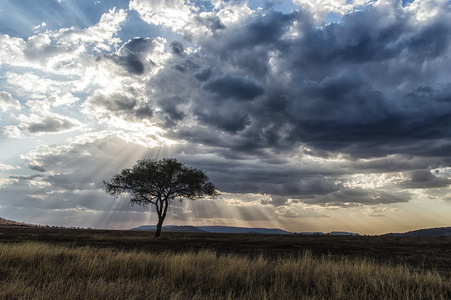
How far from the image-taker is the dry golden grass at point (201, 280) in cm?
820

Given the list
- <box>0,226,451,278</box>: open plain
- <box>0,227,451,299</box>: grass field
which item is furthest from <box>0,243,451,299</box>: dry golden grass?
<box>0,226,451,278</box>: open plain

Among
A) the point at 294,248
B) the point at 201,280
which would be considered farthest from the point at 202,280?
the point at 294,248

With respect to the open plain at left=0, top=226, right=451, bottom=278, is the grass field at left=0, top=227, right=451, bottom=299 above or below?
above

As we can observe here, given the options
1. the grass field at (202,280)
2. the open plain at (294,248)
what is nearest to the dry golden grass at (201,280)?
the grass field at (202,280)

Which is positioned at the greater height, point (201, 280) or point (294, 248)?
point (201, 280)

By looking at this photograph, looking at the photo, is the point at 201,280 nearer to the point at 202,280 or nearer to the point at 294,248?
the point at 202,280

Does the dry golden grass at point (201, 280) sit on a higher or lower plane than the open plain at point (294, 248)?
higher

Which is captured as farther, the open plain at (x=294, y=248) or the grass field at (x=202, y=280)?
the open plain at (x=294, y=248)

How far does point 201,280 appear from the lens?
10.4m

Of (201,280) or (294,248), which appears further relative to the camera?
(294,248)

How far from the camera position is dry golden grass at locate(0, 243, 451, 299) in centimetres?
820

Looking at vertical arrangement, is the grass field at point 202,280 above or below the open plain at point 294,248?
above

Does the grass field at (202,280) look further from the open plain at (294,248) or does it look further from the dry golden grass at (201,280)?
the open plain at (294,248)

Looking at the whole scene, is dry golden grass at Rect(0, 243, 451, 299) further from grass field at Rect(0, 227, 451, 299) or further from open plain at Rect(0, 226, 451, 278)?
open plain at Rect(0, 226, 451, 278)
